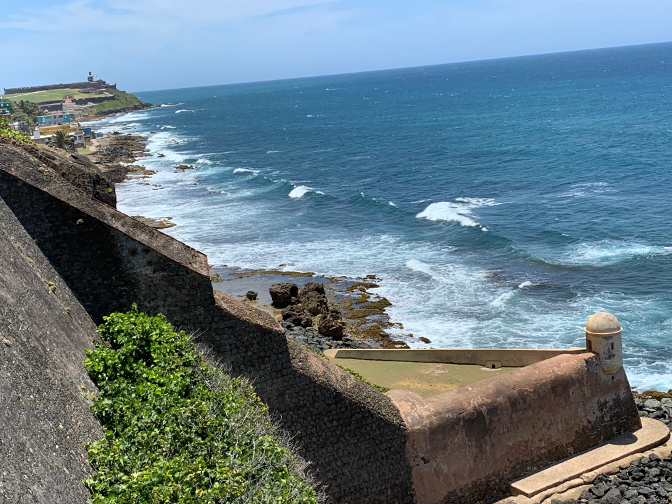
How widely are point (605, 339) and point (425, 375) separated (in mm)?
4678

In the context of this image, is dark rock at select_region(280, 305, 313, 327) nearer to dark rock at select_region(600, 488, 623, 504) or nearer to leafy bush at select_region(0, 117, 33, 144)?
dark rock at select_region(600, 488, 623, 504)

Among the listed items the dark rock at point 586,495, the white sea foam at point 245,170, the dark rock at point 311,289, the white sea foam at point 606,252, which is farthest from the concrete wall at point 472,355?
the white sea foam at point 245,170

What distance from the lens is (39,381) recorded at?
29.3 ft

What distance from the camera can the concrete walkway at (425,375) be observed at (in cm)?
1778

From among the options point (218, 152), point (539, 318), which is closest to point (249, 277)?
point (539, 318)

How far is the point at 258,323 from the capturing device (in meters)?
13.5

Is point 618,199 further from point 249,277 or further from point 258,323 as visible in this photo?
point 258,323

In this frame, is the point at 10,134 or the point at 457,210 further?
the point at 457,210

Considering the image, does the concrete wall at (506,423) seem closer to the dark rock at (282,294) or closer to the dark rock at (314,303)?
the dark rock at (314,303)

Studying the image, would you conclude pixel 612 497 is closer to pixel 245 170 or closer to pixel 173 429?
pixel 173 429

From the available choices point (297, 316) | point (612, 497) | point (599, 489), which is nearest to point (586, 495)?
point (599, 489)

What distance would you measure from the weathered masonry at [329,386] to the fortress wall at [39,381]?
27 cm

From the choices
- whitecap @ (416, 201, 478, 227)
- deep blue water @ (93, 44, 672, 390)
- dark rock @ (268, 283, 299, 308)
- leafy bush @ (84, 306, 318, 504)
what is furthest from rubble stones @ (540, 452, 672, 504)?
whitecap @ (416, 201, 478, 227)

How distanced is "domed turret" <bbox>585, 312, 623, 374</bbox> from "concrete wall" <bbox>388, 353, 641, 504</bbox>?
0.22 meters
